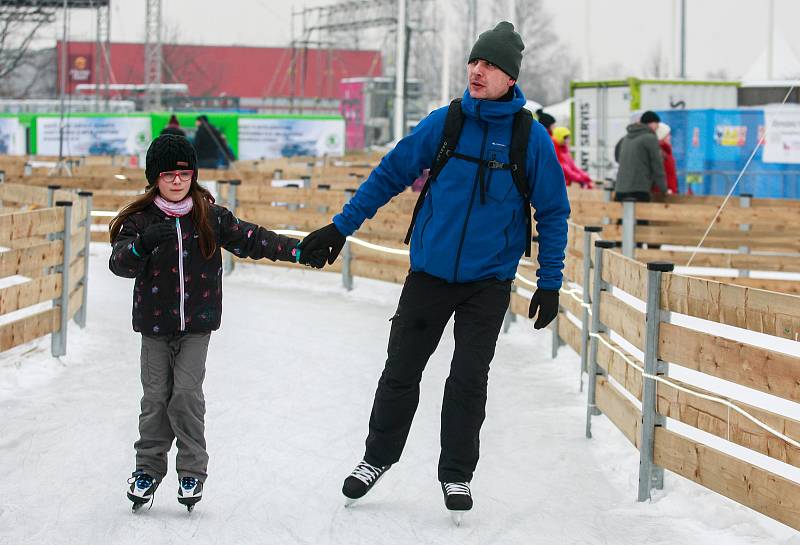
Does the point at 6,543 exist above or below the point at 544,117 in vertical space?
below

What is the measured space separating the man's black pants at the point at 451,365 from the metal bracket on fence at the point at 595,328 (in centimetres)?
185

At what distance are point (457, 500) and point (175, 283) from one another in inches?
54.5

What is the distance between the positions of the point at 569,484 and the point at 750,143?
1746cm

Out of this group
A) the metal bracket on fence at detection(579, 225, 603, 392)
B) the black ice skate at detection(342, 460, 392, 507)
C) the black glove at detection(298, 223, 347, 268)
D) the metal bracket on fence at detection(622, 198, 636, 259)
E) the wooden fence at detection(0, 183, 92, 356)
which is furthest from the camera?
the metal bracket on fence at detection(622, 198, 636, 259)

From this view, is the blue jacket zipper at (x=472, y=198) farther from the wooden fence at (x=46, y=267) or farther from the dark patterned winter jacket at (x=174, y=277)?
the wooden fence at (x=46, y=267)

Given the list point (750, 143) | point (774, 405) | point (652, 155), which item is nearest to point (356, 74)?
point (750, 143)

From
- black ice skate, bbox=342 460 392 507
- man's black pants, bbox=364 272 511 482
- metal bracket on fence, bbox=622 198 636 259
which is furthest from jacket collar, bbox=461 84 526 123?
metal bracket on fence, bbox=622 198 636 259

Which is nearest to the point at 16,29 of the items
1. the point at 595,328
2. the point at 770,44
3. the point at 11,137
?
the point at 11,137

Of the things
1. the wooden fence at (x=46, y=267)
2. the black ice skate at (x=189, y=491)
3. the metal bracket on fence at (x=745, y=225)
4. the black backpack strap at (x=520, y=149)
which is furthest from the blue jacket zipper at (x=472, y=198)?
the metal bracket on fence at (x=745, y=225)

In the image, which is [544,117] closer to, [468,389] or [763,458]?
[763,458]

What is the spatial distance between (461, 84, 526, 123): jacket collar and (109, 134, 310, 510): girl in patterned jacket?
870 mm

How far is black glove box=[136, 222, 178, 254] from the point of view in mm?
4652

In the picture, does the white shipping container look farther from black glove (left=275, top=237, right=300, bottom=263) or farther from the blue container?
black glove (left=275, top=237, right=300, bottom=263)

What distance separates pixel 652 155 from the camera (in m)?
13.4
